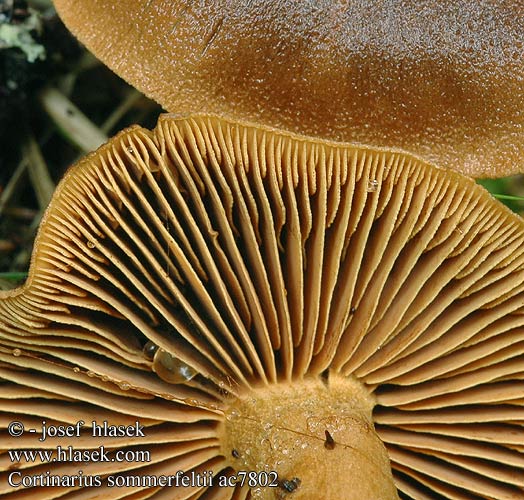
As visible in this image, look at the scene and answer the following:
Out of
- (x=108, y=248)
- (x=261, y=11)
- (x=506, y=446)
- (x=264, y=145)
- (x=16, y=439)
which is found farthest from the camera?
(x=506, y=446)

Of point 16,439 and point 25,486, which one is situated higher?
point 16,439

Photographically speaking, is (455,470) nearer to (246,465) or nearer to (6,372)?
(246,465)

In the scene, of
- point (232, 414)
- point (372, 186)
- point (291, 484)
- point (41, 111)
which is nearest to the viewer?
point (372, 186)

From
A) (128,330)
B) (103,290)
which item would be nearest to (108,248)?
(103,290)

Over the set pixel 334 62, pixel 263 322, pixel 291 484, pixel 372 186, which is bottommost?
pixel 291 484

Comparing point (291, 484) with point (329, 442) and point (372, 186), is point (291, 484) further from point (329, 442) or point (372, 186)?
point (372, 186)

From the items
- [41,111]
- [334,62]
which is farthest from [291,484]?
[41,111]

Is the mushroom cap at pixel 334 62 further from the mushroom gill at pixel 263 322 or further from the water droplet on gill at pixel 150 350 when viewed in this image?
the water droplet on gill at pixel 150 350
